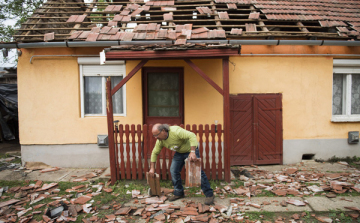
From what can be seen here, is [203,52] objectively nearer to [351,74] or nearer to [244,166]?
[244,166]

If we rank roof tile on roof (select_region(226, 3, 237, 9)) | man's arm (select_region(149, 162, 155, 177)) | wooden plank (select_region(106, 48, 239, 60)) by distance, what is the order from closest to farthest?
man's arm (select_region(149, 162, 155, 177))
wooden plank (select_region(106, 48, 239, 60))
roof tile on roof (select_region(226, 3, 237, 9))

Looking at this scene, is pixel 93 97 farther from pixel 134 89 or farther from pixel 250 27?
pixel 250 27

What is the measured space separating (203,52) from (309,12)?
5.01 m

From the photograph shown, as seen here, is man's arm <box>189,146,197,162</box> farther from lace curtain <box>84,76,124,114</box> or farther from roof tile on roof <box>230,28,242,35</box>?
roof tile on roof <box>230,28,242,35</box>

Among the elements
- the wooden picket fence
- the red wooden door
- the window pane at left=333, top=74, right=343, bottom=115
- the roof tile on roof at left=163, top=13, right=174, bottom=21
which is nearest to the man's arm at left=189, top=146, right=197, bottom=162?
the wooden picket fence

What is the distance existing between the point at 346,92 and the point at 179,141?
20.4 ft

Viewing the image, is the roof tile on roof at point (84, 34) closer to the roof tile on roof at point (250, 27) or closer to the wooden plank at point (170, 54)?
the wooden plank at point (170, 54)

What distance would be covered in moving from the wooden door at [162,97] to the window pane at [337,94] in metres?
5.00

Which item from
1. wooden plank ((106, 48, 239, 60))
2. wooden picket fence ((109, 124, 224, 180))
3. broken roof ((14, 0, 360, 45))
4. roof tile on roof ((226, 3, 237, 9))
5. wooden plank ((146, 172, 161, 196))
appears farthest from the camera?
roof tile on roof ((226, 3, 237, 9))

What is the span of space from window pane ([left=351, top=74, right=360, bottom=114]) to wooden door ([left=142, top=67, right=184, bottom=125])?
560 cm

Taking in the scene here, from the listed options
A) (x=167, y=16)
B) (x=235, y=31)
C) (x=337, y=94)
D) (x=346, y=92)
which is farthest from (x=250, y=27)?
(x=346, y=92)

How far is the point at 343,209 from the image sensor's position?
164 inches

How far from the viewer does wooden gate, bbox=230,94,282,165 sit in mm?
6754

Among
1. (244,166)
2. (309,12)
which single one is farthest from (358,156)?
(309,12)
